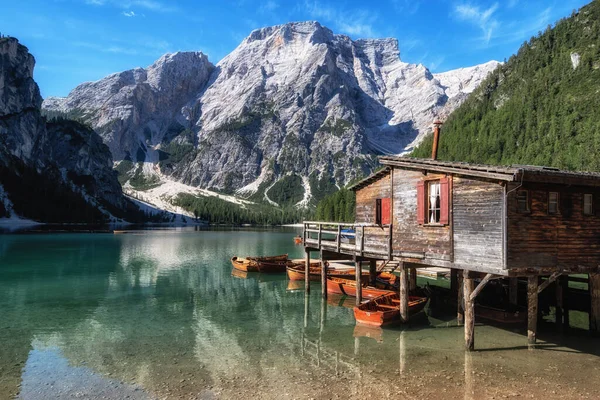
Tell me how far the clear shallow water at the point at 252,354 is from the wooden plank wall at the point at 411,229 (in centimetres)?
481

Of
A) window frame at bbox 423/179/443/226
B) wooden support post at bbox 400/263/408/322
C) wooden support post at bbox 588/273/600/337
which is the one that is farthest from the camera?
wooden support post at bbox 400/263/408/322

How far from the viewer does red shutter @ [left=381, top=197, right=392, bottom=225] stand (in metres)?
27.3

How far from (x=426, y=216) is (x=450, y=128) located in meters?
188

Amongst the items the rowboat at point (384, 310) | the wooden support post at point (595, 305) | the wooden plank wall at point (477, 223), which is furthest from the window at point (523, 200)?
the rowboat at point (384, 310)

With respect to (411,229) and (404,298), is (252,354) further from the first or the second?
(411,229)

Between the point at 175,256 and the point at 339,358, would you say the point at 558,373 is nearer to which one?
the point at 339,358

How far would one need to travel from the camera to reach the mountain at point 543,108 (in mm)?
124312

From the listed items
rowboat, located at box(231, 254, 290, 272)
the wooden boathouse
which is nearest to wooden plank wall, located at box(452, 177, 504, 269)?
the wooden boathouse

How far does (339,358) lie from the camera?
20.0 metres

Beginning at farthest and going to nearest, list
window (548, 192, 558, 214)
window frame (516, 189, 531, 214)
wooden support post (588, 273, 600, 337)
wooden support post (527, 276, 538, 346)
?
wooden support post (588, 273, 600, 337)
window (548, 192, 558, 214)
wooden support post (527, 276, 538, 346)
window frame (516, 189, 531, 214)

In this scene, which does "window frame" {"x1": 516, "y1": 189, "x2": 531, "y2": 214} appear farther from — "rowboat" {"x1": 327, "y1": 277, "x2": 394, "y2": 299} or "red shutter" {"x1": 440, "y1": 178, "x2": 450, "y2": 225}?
"rowboat" {"x1": 327, "y1": 277, "x2": 394, "y2": 299}

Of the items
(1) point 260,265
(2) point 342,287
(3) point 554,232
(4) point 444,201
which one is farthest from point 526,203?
(1) point 260,265

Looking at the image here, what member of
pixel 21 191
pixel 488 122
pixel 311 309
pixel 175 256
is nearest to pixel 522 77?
pixel 488 122

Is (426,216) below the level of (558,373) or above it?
above
